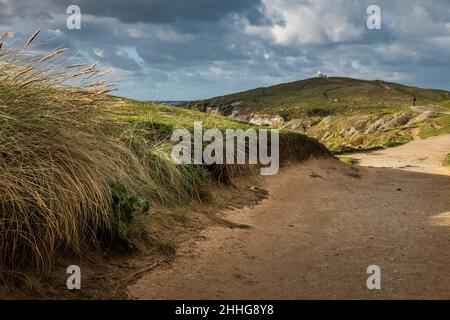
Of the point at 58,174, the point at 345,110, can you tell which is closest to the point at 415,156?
the point at 58,174

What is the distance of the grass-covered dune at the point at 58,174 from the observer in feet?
15.2

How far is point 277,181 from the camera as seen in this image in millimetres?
11555

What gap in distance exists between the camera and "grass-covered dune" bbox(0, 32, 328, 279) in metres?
4.63

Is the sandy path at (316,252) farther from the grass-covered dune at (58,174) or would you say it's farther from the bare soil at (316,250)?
the grass-covered dune at (58,174)

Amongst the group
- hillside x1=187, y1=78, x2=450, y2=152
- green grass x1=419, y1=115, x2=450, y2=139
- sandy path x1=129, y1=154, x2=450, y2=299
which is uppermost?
hillside x1=187, y1=78, x2=450, y2=152

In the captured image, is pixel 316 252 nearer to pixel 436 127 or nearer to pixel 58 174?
pixel 58 174

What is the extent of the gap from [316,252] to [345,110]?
99853 millimetres

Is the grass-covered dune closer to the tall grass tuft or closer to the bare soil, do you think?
the tall grass tuft

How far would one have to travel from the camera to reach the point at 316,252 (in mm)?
6395

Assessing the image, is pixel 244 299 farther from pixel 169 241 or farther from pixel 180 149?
pixel 180 149

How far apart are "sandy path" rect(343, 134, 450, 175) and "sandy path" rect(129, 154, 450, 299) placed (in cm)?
848

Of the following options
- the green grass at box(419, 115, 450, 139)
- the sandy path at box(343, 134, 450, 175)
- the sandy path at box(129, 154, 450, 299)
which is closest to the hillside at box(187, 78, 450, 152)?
the green grass at box(419, 115, 450, 139)

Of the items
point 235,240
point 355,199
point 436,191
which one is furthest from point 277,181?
point 235,240
